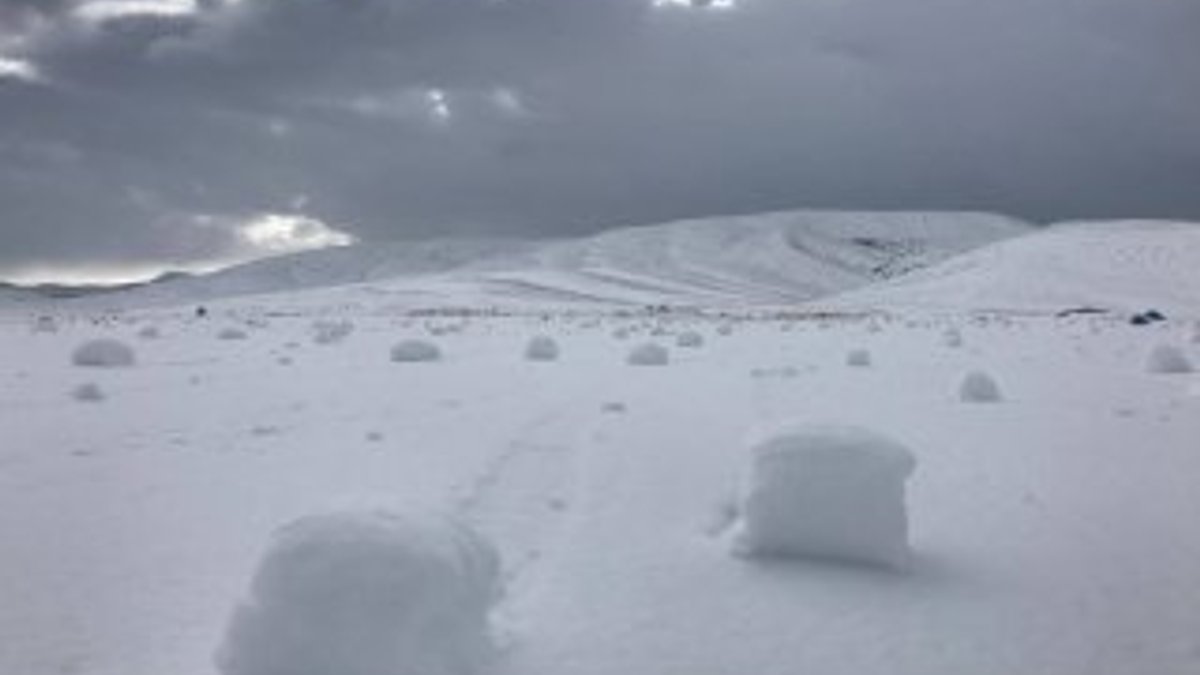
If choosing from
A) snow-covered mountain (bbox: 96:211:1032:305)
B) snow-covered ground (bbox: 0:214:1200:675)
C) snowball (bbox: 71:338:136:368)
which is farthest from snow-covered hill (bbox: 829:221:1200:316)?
snow-covered ground (bbox: 0:214:1200:675)

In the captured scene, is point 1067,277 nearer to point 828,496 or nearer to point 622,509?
point 622,509

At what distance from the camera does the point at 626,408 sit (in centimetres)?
1458

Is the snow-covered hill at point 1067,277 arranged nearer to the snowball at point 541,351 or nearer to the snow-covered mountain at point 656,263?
the snow-covered mountain at point 656,263

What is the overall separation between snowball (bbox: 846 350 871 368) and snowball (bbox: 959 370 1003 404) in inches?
194

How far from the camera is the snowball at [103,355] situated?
20.8 metres

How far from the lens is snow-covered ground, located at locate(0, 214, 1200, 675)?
7.00 metres

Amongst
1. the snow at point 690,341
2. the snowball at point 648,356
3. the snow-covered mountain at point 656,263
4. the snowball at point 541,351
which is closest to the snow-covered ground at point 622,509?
the snowball at point 648,356

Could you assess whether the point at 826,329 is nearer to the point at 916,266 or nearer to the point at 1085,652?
the point at 1085,652

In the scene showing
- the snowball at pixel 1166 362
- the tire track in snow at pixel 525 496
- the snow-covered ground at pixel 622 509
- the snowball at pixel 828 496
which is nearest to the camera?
the snow-covered ground at pixel 622 509

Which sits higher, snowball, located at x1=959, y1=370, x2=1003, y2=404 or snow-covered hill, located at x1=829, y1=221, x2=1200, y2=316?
snow-covered hill, located at x1=829, y1=221, x2=1200, y2=316

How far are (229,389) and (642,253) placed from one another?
131 m

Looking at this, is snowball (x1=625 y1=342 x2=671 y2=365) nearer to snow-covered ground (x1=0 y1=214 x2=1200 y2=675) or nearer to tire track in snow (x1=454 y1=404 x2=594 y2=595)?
snow-covered ground (x1=0 y1=214 x2=1200 y2=675)

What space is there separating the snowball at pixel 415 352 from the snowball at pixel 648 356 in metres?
2.53

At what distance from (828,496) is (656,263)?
5263 inches
